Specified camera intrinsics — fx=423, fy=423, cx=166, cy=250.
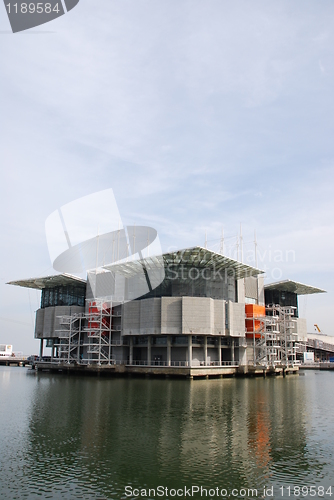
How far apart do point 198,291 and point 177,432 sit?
6642 cm

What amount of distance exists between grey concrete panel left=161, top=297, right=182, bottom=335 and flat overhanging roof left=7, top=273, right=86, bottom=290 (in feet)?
120

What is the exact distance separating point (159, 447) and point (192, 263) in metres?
71.7

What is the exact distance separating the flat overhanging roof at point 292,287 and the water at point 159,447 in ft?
252

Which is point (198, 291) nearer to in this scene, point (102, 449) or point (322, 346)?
point (102, 449)

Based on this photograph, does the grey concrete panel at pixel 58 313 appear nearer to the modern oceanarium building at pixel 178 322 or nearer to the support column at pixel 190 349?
the modern oceanarium building at pixel 178 322

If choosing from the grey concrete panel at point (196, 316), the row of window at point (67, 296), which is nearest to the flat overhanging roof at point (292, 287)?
the grey concrete panel at point (196, 316)

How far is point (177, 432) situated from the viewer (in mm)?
31391

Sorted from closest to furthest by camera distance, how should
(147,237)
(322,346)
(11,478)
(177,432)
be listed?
(11,478) → (177,432) → (147,237) → (322,346)

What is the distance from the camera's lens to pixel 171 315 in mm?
89562

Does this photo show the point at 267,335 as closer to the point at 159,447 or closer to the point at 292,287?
the point at 292,287

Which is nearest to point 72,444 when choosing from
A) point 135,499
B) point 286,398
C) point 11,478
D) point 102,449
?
point 102,449

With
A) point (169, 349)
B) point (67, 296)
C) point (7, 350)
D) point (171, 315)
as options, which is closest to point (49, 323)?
point (67, 296)

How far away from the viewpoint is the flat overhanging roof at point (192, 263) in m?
91.6

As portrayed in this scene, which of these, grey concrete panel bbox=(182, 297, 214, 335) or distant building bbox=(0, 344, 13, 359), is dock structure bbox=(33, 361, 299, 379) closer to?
grey concrete panel bbox=(182, 297, 214, 335)
